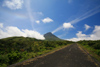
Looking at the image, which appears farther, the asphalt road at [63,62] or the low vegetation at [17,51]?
the low vegetation at [17,51]

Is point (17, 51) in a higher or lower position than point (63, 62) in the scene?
higher

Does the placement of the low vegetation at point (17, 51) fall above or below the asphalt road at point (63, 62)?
above

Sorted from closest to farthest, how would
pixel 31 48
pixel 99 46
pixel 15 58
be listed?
pixel 15 58 < pixel 31 48 < pixel 99 46

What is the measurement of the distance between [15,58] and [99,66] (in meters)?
7.88

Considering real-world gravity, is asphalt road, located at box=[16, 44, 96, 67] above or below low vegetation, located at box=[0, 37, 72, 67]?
below

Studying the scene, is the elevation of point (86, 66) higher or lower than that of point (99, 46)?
lower

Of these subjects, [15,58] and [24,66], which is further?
[15,58]

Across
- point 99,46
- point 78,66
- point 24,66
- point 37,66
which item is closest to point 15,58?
point 24,66

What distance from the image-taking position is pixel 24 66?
388 cm

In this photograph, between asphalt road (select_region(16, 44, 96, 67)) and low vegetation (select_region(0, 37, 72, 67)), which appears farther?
low vegetation (select_region(0, 37, 72, 67))

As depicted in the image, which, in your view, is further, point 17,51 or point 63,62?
point 17,51

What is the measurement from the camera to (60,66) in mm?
3797

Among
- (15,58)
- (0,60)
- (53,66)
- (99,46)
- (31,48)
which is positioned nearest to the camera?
(53,66)

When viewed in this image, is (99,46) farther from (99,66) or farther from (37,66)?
(37,66)
